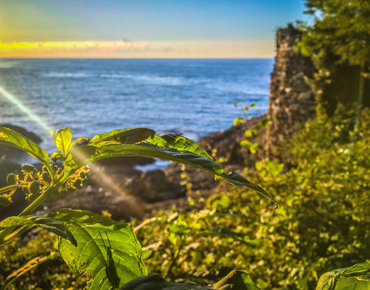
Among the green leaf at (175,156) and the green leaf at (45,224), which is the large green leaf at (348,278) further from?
the green leaf at (45,224)

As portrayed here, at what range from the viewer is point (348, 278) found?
44cm

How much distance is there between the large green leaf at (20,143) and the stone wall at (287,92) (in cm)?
777

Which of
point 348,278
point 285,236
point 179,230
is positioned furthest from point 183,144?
point 285,236

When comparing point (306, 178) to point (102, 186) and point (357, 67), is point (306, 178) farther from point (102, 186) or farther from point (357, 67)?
point (102, 186)

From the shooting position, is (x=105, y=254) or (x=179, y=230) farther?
(x=179, y=230)

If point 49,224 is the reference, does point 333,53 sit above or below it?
above

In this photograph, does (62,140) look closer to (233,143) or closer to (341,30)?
(341,30)

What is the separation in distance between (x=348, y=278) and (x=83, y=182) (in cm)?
48

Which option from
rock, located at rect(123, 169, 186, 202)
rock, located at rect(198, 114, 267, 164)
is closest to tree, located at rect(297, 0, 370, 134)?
rock, located at rect(198, 114, 267, 164)

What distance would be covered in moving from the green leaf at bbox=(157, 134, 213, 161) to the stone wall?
25.0 feet

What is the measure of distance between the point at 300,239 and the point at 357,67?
777 centimetres

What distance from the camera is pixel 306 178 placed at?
214 cm

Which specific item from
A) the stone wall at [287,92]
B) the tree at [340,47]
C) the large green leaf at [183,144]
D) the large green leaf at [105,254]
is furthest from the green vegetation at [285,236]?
the stone wall at [287,92]

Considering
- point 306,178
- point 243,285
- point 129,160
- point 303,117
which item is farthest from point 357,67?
point 129,160
